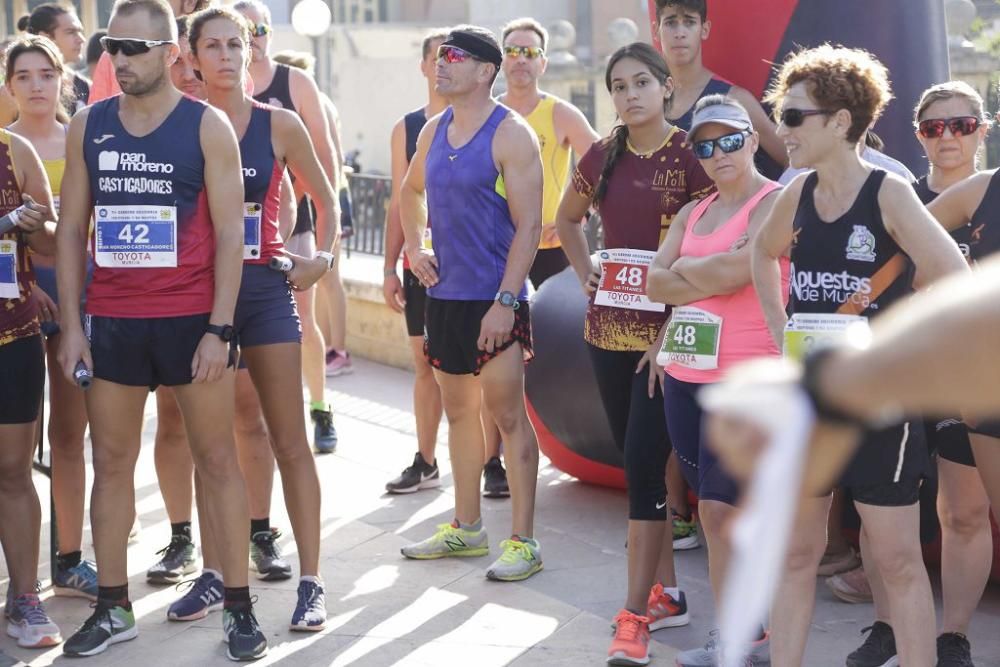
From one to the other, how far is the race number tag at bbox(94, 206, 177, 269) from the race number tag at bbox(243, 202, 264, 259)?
43cm

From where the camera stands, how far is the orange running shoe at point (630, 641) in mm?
4312

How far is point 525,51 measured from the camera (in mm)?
6305

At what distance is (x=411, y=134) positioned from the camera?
20.7ft

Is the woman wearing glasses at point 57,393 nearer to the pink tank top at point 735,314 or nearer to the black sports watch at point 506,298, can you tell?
the black sports watch at point 506,298

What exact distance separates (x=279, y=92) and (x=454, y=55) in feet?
4.91

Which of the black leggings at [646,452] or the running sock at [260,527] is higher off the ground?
the black leggings at [646,452]

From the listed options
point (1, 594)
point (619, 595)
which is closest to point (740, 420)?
point (619, 595)

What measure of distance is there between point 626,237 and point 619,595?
1241 mm

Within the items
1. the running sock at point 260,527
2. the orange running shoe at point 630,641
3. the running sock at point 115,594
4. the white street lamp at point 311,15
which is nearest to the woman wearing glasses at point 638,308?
the orange running shoe at point 630,641

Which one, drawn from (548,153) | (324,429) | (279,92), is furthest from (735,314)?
(324,429)

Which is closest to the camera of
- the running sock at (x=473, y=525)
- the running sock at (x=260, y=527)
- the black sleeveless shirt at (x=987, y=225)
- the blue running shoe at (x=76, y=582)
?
the black sleeveless shirt at (x=987, y=225)

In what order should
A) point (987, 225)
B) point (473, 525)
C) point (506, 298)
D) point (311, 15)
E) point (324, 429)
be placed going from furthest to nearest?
point (311, 15), point (324, 429), point (473, 525), point (506, 298), point (987, 225)

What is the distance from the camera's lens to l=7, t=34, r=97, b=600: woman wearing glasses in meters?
5.09

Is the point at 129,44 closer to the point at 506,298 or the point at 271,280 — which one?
the point at 271,280
